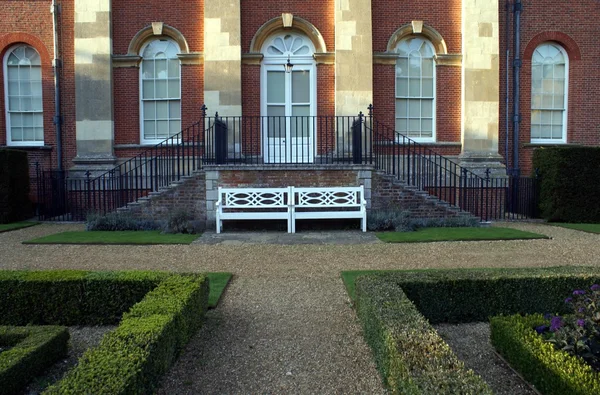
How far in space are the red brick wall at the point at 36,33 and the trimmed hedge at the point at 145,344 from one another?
1262cm

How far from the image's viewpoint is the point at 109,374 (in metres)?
3.12

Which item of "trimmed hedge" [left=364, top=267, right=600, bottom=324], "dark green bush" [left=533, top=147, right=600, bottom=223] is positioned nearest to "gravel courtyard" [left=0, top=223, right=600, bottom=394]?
"trimmed hedge" [left=364, top=267, right=600, bottom=324]

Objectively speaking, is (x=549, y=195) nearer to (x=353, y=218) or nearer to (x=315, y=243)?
(x=353, y=218)

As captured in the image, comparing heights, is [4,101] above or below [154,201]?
above

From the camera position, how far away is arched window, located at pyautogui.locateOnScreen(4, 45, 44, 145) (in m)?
16.0

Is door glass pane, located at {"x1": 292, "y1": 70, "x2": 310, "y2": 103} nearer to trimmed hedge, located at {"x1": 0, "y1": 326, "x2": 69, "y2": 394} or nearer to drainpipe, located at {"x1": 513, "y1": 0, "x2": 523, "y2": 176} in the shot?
drainpipe, located at {"x1": 513, "y1": 0, "x2": 523, "y2": 176}

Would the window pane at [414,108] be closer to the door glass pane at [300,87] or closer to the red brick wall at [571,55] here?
the red brick wall at [571,55]

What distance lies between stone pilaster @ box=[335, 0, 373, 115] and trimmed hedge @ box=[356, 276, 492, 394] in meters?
9.97

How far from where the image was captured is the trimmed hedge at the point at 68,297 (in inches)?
211

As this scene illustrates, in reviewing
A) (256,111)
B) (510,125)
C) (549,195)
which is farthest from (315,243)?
(510,125)

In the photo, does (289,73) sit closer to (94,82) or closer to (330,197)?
(330,197)

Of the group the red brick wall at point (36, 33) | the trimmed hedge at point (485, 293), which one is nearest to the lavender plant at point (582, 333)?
the trimmed hedge at point (485, 293)

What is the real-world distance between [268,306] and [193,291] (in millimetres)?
1192

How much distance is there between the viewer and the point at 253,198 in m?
11.7
